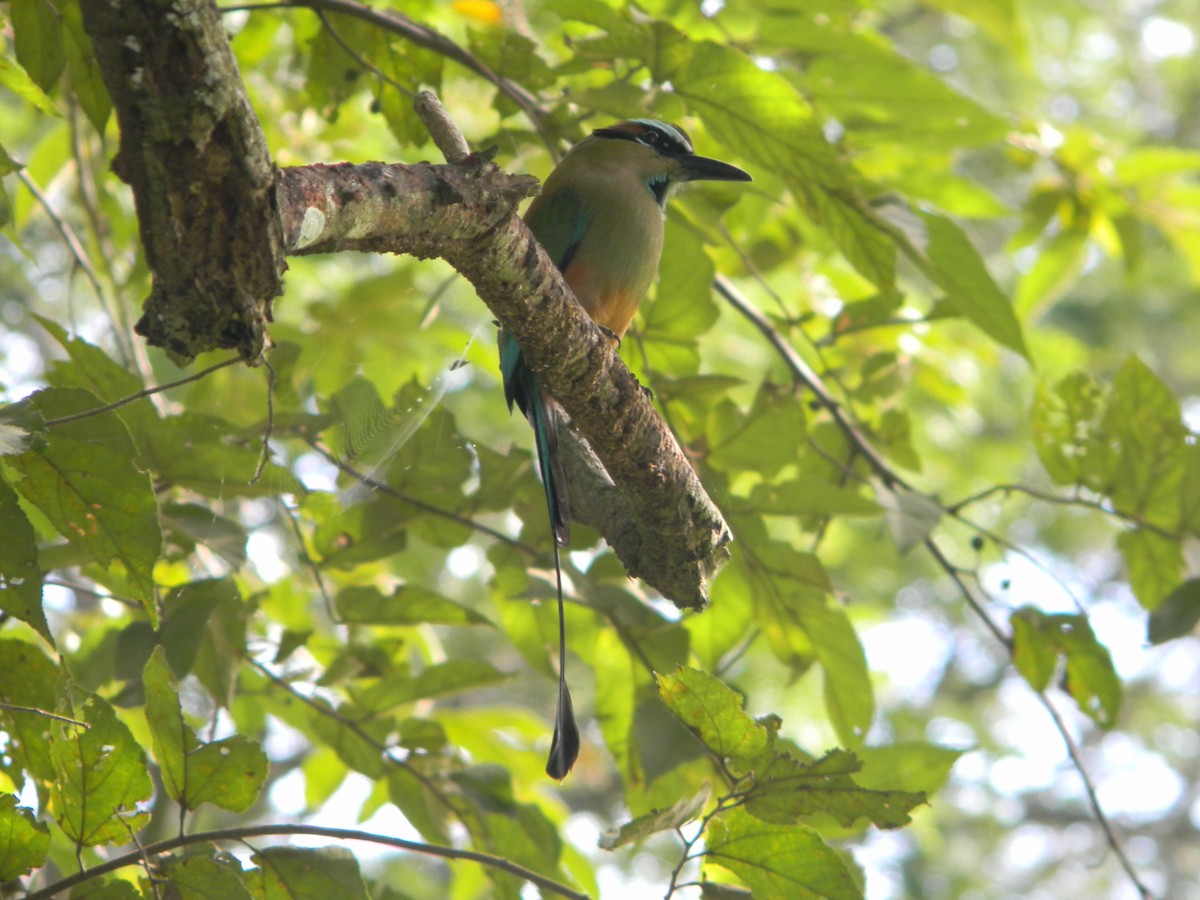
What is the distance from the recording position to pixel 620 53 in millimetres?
2184

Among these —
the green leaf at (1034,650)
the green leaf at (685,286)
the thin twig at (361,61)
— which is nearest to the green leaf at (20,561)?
the thin twig at (361,61)

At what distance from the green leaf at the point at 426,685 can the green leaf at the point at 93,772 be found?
0.78 metres

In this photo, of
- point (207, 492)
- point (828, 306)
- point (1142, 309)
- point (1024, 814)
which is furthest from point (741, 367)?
point (1024, 814)

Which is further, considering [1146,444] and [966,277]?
[1146,444]

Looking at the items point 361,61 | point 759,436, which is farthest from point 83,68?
point 759,436

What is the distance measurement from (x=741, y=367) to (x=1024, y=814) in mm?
9058

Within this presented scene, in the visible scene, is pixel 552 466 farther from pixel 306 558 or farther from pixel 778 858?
pixel 778 858

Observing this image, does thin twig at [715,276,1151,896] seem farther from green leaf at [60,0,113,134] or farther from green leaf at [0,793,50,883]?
green leaf at [0,793,50,883]

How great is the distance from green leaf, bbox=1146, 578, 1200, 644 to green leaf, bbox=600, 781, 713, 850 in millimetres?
1248

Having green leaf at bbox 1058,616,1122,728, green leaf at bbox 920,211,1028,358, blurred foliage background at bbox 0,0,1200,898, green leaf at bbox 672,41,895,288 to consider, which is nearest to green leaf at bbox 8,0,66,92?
blurred foliage background at bbox 0,0,1200,898

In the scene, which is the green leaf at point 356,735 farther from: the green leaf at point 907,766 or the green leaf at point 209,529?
the green leaf at point 907,766

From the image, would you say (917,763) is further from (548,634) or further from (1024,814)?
(1024,814)

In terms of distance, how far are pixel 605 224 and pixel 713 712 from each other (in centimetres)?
126

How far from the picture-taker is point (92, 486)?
4.90 feet
